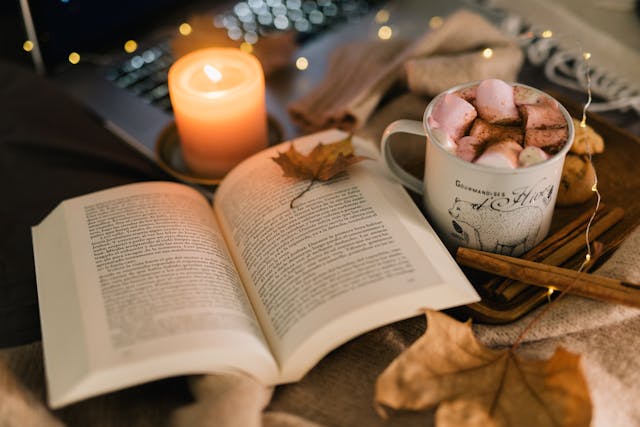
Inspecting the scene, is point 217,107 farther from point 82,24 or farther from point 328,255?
point 82,24

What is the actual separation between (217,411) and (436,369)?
0.20m

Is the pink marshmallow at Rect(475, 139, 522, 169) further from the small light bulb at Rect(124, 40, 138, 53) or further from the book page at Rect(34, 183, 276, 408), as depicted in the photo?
the small light bulb at Rect(124, 40, 138, 53)

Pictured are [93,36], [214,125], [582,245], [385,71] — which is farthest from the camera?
[93,36]

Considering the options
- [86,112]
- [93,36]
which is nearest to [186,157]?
[86,112]

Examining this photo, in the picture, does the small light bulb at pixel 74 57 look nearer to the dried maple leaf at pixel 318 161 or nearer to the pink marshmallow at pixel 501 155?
the dried maple leaf at pixel 318 161

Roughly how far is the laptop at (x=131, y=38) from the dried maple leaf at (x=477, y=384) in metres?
0.53

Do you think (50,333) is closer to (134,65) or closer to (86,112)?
(86,112)

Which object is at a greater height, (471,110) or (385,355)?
(471,110)

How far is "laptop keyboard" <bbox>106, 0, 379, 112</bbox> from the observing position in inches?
41.4

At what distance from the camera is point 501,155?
60 centimetres

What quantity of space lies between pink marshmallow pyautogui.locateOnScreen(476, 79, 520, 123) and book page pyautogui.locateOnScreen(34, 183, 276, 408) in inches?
12.6

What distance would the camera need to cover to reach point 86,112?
0.99 meters

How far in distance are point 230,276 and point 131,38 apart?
2.10ft

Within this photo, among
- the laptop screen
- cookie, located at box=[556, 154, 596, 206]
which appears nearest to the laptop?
the laptop screen
